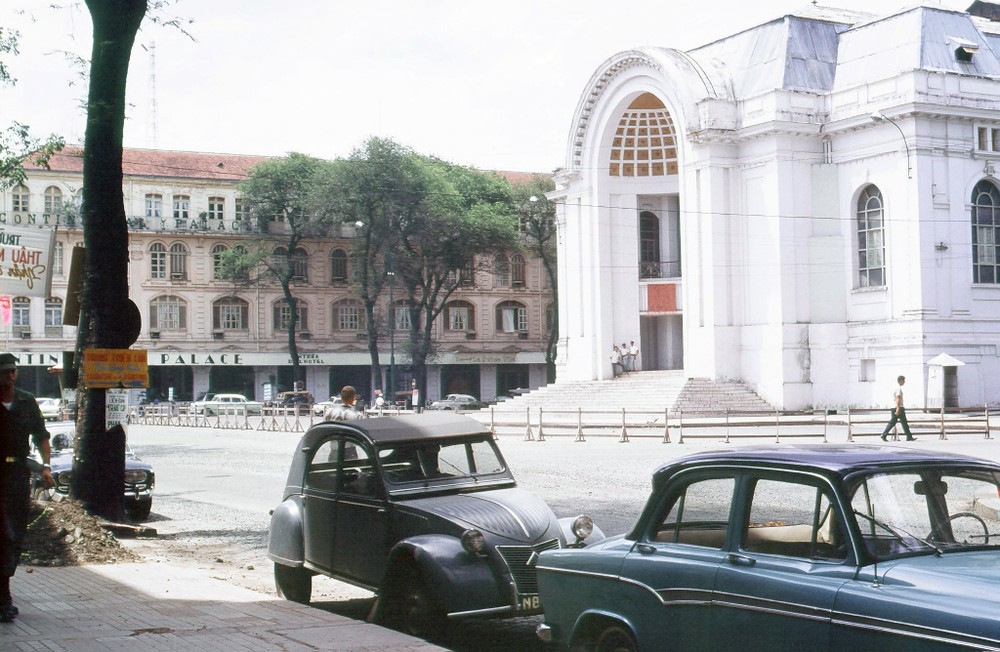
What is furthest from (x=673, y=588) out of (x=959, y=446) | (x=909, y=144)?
(x=909, y=144)

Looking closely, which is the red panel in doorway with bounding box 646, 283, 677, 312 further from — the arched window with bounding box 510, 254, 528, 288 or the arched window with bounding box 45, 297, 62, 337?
the arched window with bounding box 45, 297, 62, 337

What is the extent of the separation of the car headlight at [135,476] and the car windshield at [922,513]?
13560 mm

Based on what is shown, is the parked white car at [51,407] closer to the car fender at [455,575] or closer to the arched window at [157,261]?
the arched window at [157,261]

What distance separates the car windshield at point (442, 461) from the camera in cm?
871

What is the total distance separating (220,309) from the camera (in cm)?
7281

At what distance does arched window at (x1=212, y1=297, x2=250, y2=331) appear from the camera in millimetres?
72562

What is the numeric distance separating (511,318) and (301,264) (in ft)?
46.7

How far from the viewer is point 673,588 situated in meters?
5.68

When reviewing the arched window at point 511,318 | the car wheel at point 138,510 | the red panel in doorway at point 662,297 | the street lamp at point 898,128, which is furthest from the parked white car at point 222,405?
the car wheel at point 138,510

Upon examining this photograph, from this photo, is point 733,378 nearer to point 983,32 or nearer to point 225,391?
point 983,32

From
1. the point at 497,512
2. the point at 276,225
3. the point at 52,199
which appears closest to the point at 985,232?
the point at 497,512

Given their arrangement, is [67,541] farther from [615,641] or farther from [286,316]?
[286,316]

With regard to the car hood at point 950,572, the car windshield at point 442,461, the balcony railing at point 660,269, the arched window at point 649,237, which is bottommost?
the car hood at point 950,572

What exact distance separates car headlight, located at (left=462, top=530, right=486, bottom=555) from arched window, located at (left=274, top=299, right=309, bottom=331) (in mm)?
66984
